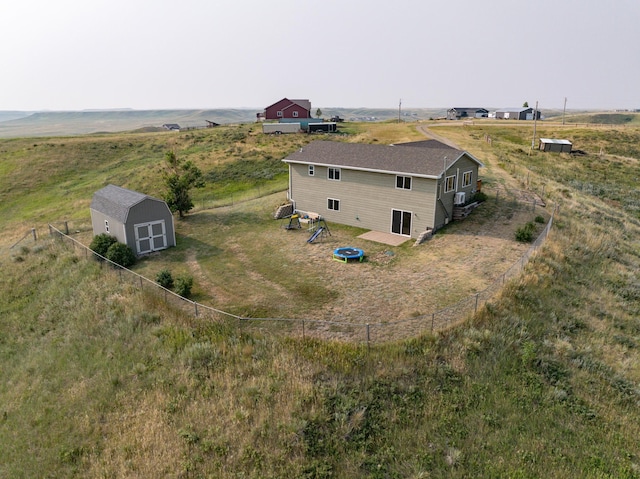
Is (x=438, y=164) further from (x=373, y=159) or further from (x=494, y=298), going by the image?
(x=494, y=298)

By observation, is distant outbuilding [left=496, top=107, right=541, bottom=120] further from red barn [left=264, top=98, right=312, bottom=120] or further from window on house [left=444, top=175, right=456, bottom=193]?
window on house [left=444, top=175, right=456, bottom=193]

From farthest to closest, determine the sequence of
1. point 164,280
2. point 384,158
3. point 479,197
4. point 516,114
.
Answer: point 516,114 → point 479,197 → point 384,158 → point 164,280

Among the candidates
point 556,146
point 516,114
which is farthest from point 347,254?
point 516,114

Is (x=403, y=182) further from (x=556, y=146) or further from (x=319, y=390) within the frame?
(x=556, y=146)

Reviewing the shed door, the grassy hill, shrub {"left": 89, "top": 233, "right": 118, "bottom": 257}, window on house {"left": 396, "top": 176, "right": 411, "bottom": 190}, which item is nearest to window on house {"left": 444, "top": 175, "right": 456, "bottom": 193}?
window on house {"left": 396, "top": 176, "right": 411, "bottom": 190}

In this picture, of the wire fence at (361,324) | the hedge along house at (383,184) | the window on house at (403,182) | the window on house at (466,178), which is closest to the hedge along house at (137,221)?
the wire fence at (361,324)

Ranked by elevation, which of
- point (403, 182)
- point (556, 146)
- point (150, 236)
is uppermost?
point (556, 146)
